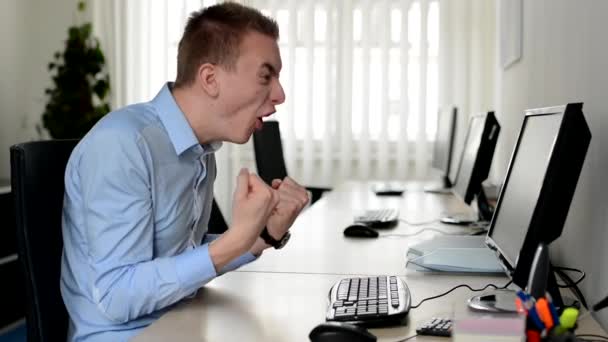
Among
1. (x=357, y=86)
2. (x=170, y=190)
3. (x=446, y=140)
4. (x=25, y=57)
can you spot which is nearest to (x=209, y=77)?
(x=170, y=190)

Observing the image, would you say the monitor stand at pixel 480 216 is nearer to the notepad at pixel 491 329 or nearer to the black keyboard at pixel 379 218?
the black keyboard at pixel 379 218

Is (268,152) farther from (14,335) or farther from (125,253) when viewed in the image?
(125,253)

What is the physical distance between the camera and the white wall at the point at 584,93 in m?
1.40

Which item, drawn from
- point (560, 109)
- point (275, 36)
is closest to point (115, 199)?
point (275, 36)

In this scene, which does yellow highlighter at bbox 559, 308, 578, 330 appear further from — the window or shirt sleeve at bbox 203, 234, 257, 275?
the window

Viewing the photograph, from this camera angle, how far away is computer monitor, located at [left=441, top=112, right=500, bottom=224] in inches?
98.6

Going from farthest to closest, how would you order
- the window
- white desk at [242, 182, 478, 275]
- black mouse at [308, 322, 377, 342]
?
the window < white desk at [242, 182, 478, 275] < black mouse at [308, 322, 377, 342]

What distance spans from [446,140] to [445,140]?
0.06 m

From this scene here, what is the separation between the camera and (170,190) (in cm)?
149

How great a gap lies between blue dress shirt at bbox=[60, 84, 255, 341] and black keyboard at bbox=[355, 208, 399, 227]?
3.63ft

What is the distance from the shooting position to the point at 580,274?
5.14 ft

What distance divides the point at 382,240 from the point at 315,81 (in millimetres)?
2920

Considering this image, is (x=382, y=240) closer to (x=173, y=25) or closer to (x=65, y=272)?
(x=65, y=272)

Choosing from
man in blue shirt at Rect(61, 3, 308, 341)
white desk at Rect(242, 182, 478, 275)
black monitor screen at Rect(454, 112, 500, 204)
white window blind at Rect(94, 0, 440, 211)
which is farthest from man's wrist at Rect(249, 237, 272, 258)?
white window blind at Rect(94, 0, 440, 211)
